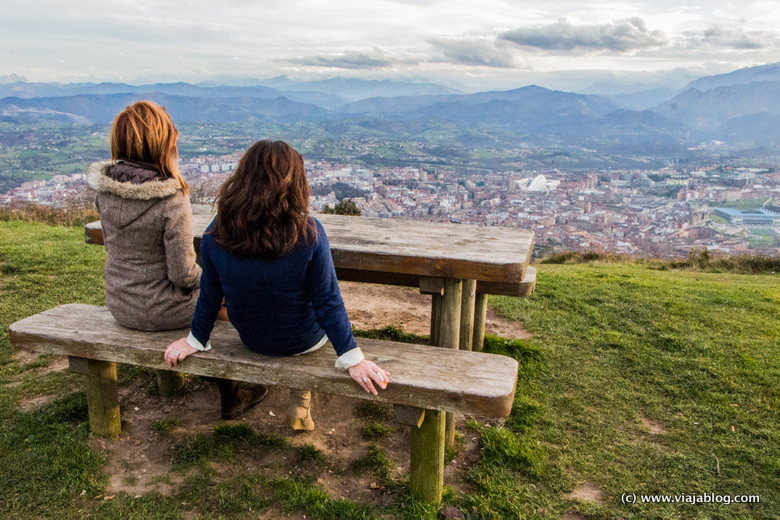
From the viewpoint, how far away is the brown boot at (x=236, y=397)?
3.46 metres

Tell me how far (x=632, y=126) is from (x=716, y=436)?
112955mm

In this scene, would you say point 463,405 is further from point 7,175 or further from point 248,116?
point 248,116

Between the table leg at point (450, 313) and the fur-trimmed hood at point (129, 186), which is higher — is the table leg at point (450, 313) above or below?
below

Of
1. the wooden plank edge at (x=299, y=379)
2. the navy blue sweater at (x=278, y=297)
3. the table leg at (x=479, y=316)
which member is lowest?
the table leg at (x=479, y=316)

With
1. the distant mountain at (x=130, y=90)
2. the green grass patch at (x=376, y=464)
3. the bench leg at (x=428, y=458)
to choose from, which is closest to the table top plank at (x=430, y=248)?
the bench leg at (x=428, y=458)

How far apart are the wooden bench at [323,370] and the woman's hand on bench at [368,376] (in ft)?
0.18

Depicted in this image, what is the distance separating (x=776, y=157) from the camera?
68688 millimetres

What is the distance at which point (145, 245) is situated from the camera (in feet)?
9.52

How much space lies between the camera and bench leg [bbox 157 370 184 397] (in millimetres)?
3809

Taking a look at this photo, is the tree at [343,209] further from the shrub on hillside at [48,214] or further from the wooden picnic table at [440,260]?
the wooden picnic table at [440,260]

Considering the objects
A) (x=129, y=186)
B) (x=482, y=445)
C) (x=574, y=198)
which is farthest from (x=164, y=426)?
(x=574, y=198)

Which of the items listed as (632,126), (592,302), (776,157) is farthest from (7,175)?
(632,126)

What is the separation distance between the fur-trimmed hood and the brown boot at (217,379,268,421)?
50.9 inches

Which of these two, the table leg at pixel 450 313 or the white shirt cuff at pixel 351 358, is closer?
the white shirt cuff at pixel 351 358
